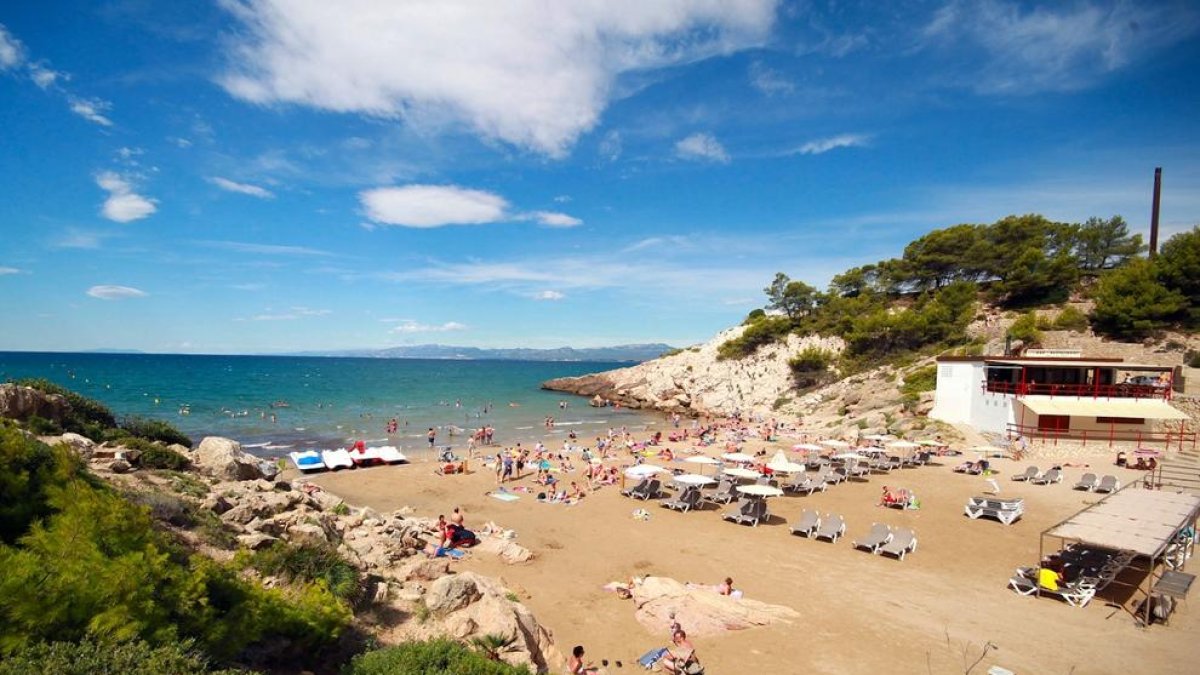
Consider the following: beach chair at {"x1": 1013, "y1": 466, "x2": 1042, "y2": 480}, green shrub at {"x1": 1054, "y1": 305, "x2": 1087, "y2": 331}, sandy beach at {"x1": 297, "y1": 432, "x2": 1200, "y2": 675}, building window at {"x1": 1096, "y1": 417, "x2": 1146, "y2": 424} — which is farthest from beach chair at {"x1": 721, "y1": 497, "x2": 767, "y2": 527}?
green shrub at {"x1": 1054, "y1": 305, "x2": 1087, "y2": 331}

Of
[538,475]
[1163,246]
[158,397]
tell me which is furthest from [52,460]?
[1163,246]

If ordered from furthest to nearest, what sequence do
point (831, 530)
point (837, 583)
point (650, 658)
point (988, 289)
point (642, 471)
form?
point (988, 289)
point (642, 471)
point (831, 530)
point (837, 583)
point (650, 658)

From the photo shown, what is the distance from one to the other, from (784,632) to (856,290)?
63347mm

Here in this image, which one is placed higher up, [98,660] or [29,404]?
[29,404]

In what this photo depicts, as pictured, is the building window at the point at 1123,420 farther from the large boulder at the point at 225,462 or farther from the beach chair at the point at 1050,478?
the large boulder at the point at 225,462

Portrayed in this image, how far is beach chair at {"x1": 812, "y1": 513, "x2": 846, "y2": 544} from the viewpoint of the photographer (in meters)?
15.2

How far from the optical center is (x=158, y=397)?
183ft

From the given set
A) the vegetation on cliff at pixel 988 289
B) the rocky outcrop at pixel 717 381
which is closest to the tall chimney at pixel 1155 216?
the vegetation on cliff at pixel 988 289

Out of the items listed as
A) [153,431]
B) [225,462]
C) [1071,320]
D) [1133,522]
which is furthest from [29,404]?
[1071,320]

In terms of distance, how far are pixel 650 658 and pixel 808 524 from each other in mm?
8317

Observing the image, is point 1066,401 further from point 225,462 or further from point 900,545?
point 225,462

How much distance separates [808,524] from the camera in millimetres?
15562

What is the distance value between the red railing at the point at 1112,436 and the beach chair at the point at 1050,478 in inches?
237

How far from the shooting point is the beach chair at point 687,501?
722 inches
